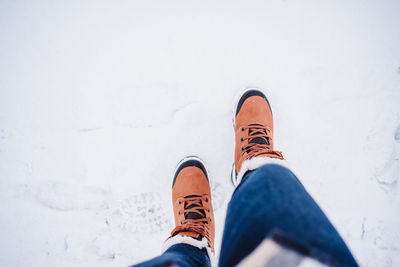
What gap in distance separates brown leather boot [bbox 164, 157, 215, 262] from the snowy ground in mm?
55

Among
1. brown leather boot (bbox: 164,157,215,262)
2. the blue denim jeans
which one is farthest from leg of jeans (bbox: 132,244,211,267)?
brown leather boot (bbox: 164,157,215,262)

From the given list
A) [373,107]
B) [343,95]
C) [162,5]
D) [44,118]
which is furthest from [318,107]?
[44,118]

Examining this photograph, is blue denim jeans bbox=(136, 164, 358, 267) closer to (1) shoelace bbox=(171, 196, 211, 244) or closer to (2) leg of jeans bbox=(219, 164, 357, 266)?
(2) leg of jeans bbox=(219, 164, 357, 266)

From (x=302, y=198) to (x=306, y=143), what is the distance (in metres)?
0.53

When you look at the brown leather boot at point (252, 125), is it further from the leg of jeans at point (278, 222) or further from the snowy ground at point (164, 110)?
the leg of jeans at point (278, 222)

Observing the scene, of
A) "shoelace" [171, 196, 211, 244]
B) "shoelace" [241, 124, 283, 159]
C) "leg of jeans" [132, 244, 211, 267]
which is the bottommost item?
"leg of jeans" [132, 244, 211, 267]

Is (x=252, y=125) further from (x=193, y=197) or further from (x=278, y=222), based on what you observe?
(x=278, y=222)

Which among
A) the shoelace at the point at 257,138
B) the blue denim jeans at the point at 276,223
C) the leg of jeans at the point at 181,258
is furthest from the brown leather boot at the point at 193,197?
the blue denim jeans at the point at 276,223

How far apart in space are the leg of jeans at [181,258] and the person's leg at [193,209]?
2 centimetres

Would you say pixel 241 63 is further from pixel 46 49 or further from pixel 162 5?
pixel 46 49

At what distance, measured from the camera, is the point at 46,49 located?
3.19 feet

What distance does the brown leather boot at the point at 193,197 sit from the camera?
90cm

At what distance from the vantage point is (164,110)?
3.10 ft

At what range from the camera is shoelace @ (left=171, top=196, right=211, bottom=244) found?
82 cm
